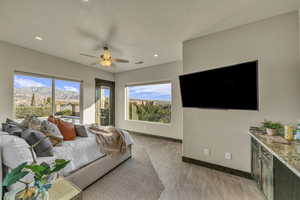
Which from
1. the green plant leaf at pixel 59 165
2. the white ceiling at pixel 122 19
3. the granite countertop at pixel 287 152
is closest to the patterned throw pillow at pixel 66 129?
the green plant leaf at pixel 59 165

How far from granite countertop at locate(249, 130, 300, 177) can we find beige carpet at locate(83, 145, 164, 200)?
152 centimetres

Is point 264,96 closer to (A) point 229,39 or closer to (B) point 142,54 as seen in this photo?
(A) point 229,39

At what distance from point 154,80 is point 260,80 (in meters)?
3.17

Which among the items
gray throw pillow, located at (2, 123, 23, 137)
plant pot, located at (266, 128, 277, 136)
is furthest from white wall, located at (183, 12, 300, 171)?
gray throw pillow, located at (2, 123, 23, 137)

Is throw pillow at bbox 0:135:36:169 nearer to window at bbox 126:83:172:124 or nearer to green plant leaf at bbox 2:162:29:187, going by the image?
green plant leaf at bbox 2:162:29:187

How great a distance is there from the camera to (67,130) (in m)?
2.28

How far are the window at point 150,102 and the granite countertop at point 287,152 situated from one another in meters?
3.14

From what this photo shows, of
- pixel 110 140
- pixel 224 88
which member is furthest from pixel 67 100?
pixel 224 88

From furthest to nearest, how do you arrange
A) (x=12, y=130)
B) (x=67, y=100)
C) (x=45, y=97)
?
(x=67, y=100) → (x=45, y=97) → (x=12, y=130)

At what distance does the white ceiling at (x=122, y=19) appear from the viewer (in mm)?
1762

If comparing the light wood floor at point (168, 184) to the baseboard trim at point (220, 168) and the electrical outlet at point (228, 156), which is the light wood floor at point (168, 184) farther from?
the electrical outlet at point (228, 156)

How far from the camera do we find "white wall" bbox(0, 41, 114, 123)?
9.41ft

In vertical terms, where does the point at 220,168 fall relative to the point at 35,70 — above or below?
below

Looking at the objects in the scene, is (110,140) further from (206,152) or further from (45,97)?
(45,97)
